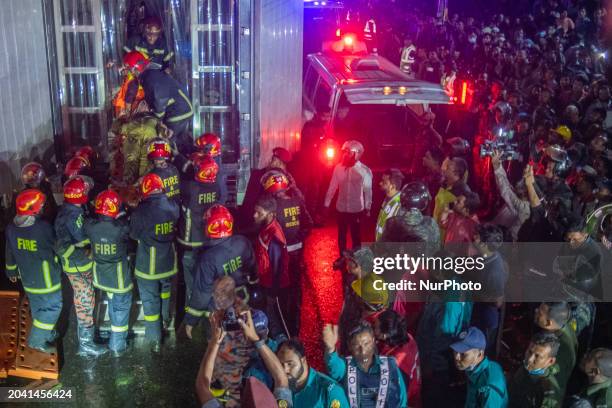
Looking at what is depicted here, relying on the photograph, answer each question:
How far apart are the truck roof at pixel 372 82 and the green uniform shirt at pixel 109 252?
448cm

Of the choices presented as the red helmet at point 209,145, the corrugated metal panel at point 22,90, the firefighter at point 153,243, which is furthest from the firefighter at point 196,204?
the corrugated metal panel at point 22,90

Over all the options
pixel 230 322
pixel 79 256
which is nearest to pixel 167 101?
pixel 79 256

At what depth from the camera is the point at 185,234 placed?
24.1 ft

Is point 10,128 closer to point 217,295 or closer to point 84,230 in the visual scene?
point 84,230

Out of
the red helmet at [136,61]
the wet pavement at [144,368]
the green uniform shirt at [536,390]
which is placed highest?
the red helmet at [136,61]

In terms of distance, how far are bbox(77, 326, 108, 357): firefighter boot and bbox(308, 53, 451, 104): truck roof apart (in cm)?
503

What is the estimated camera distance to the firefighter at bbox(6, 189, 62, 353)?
20.2 feet

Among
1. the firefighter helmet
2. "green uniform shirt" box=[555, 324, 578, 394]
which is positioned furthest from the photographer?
the firefighter helmet

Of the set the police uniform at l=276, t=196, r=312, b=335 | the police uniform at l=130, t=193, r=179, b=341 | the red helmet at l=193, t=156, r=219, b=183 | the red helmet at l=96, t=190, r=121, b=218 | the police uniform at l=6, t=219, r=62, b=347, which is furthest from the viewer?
the red helmet at l=193, t=156, r=219, b=183

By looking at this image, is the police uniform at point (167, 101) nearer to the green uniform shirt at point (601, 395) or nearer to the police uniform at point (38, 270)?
the police uniform at point (38, 270)

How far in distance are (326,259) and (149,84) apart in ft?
11.5

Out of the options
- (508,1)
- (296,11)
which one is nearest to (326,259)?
(296,11)

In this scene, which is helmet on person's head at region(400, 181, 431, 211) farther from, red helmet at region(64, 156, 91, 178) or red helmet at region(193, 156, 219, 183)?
red helmet at region(64, 156, 91, 178)

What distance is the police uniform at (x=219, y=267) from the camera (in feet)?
19.8
